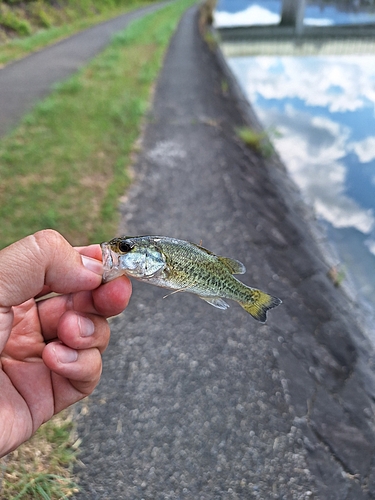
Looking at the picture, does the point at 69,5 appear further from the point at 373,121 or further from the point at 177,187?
the point at 177,187

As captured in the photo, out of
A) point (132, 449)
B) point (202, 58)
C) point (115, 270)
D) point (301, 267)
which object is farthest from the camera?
point (202, 58)

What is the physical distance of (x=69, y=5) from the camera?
88.3 feet

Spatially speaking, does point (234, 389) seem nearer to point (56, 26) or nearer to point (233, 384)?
point (233, 384)

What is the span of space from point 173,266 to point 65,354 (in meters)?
0.80

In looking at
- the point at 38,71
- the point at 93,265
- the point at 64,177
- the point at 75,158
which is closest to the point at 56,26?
the point at 38,71

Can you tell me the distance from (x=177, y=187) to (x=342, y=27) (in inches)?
953

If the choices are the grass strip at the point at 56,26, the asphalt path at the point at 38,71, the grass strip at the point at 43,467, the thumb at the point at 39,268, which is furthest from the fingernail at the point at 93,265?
the grass strip at the point at 56,26

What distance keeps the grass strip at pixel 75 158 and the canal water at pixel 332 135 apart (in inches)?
159

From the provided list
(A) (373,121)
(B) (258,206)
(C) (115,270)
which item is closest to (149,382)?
(C) (115,270)

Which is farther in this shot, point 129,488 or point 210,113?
point 210,113

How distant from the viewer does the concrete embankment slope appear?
3467mm

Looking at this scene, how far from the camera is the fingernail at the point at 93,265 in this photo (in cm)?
236

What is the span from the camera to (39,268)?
2.18 m

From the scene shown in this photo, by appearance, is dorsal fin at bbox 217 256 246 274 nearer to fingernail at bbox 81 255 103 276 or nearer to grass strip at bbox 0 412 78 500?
fingernail at bbox 81 255 103 276
